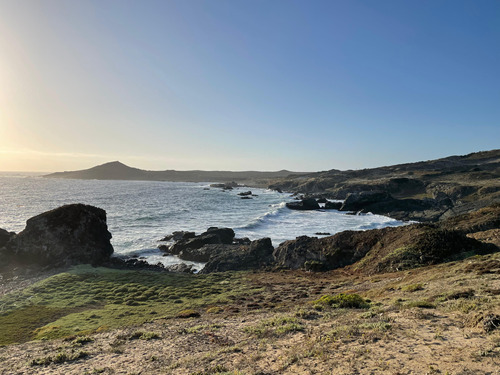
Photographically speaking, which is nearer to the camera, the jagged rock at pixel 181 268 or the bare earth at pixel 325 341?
the bare earth at pixel 325 341

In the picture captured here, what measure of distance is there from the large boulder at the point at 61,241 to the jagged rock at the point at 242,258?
17.0m

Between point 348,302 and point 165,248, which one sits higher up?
point 348,302

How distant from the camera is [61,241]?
41062mm

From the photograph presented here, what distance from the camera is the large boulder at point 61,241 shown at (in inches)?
1565

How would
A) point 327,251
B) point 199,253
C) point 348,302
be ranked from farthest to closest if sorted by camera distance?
1. point 199,253
2. point 327,251
3. point 348,302

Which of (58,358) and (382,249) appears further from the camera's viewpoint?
(382,249)

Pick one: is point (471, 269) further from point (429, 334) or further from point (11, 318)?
point (11, 318)

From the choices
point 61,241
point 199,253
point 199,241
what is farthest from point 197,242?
point 61,241

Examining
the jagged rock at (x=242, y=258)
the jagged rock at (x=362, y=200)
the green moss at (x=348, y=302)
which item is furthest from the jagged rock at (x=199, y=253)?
the jagged rock at (x=362, y=200)

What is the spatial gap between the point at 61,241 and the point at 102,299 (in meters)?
18.6

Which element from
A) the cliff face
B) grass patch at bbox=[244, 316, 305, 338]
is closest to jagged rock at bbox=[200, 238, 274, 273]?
grass patch at bbox=[244, 316, 305, 338]

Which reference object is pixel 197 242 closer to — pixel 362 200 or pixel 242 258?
pixel 242 258

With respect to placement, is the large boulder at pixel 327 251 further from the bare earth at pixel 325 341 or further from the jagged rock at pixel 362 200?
the jagged rock at pixel 362 200

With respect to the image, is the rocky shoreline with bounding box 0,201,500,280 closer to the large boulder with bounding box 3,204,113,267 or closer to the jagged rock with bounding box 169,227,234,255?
the large boulder with bounding box 3,204,113,267
